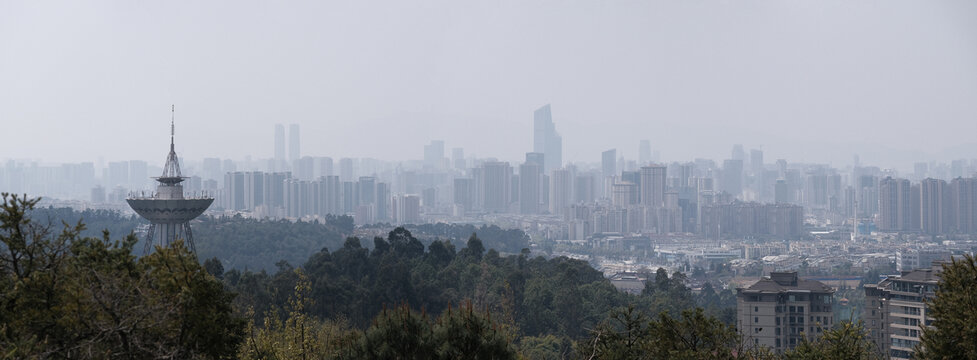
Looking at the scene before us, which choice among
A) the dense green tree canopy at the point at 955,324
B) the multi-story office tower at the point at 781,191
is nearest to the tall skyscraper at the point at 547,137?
the multi-story office tower at the point at 781,191

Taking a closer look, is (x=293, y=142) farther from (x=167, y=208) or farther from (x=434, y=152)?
(x=167, y=208)

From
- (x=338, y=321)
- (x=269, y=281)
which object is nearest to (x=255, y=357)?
(x=338, y=321)

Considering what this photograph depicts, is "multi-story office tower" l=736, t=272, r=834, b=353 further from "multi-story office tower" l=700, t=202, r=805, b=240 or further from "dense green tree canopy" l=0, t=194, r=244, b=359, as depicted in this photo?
"multi-story office tower" l=700, t=202, r=805, b=240

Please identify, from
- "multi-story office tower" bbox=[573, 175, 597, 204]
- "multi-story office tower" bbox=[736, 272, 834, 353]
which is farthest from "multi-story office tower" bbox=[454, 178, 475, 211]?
"multi-story office tower" bbox=[736, 272, 834, 353]

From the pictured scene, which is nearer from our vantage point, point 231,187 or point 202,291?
point 202,291

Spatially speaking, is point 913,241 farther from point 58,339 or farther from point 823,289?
point 58,339

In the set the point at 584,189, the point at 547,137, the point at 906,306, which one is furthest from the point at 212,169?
the point at 906,306
